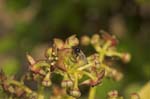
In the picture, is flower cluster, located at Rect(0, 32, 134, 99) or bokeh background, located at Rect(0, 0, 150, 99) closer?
flower cluster, located at Rect(0, 32, 134, 99)

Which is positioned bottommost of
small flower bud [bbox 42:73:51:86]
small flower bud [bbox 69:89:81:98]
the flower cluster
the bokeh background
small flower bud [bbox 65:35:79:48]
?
small flower bud [bbox 69:89:81:98]

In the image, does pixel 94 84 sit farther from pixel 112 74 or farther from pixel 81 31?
pixel 81 31

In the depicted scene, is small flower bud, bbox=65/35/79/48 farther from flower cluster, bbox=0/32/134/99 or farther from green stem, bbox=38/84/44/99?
green stem, bbox=38/84/44/99

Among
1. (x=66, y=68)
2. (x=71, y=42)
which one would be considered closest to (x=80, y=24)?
(x=71, y=42)

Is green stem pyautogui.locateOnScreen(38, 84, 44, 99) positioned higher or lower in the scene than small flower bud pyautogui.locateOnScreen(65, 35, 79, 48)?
lower

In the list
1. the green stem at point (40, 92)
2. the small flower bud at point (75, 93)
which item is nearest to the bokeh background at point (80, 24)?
the green stem at point (40, 92)

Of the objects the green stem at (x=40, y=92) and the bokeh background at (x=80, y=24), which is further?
the bokeh background at (x=80, y=24)

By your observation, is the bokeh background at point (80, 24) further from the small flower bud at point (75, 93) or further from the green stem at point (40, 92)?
the small flower bud at point (75, 93)

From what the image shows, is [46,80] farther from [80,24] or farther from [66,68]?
[80,24]

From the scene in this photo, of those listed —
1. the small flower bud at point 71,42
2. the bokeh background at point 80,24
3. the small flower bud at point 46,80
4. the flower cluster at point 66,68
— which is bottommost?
the small flower bud at point 46,80

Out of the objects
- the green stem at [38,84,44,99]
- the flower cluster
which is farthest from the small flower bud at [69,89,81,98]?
the green stem at [38,84,44,99]
